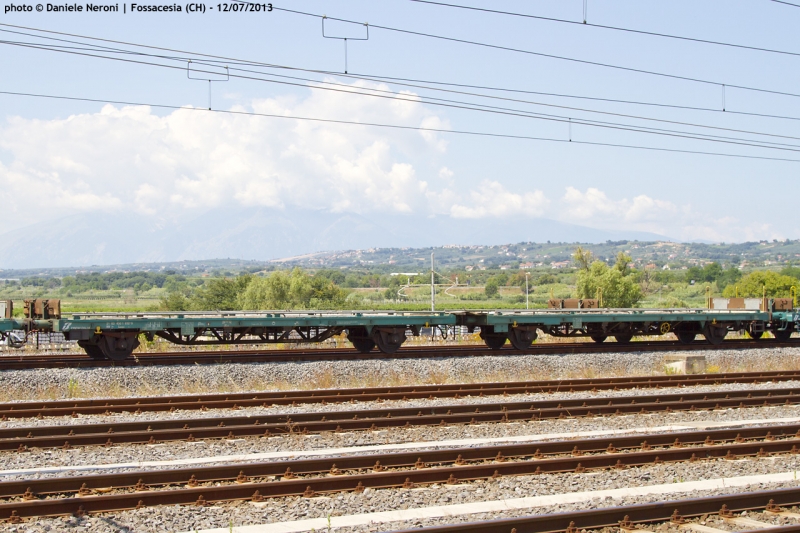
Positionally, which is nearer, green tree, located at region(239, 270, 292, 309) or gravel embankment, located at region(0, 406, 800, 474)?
gravel embankment, located at region(0, 406, 800, 474)

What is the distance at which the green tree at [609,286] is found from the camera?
78625mm

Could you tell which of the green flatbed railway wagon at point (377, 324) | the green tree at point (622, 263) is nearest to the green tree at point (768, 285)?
the green tree at point (622, 263)

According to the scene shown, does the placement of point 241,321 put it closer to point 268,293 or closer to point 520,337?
point 520,337

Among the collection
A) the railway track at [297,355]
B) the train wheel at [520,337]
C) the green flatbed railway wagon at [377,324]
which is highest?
the green flatbed railway wagon at [377,324]

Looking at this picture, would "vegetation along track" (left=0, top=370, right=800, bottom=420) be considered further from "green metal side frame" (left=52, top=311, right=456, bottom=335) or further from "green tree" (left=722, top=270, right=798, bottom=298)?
"green tree" (left=722, top=270, right=798, bottom=298)

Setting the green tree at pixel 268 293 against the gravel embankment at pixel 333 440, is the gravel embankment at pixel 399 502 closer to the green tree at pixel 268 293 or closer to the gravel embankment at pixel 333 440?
the gravel embankment at pixel 333 440

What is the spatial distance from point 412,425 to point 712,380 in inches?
376

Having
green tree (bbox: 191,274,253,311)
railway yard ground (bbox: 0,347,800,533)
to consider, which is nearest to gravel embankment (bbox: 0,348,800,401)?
railway yard ground (bbox: 0,347,800,533)

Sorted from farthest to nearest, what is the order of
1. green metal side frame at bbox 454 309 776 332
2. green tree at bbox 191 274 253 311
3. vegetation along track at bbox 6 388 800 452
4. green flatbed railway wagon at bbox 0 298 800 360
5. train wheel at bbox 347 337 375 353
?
green tree at bbox 191 274 253 311 → green metal side frame at bbox 454 309 776 332 → train wheel at bbox 347 337 375 353 → green flatbed railway wagon at bbox 0 298 800 360 → vegetation along track at bbox 6 388 800 452

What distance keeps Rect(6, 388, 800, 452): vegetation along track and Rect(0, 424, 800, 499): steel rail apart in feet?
6.66

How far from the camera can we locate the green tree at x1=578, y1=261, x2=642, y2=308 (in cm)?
7862

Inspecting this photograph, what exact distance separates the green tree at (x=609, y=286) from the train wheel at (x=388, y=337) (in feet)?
192

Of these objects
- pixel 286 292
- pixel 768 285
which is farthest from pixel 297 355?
pixel 768 285

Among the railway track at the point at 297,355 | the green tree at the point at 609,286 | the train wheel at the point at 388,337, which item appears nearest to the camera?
the railway track at the point at 297,355
